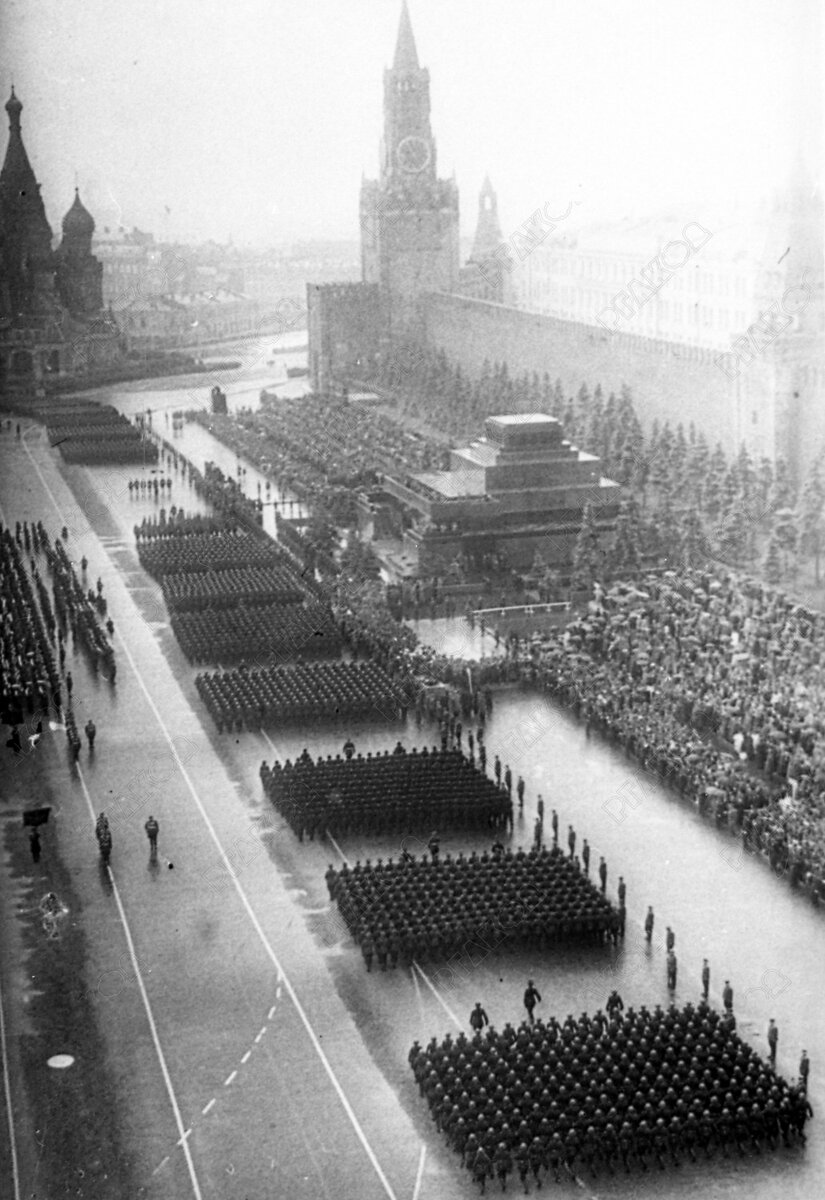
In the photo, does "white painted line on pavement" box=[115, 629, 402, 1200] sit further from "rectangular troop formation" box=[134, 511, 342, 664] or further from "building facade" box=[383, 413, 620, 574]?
"building facade" box=[383, 413, 620, 574]

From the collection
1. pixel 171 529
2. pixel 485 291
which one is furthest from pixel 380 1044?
pixel 485 291

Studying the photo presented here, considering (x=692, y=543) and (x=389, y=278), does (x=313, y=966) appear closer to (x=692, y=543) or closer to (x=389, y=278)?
(x=692, y=543)

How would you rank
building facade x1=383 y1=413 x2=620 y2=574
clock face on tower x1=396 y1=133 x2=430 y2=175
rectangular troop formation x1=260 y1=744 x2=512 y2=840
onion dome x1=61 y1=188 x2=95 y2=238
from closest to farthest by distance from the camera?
rectangular troop formation x1=260 y1=744 x2=512 y2=840 → building facade x1=383 y1=413 x2=620 y2=574 → clock face on tower x1=396 y1=133 x2=430 y2=175 → onion dome x1=61 y1=188 x2=95 y2=238

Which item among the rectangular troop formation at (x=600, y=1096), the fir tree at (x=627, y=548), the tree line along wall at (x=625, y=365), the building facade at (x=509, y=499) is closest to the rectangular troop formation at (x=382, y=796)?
the rectangular troop formation at (x=600, y=1096)

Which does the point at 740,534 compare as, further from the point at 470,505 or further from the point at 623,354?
the point at 623,354

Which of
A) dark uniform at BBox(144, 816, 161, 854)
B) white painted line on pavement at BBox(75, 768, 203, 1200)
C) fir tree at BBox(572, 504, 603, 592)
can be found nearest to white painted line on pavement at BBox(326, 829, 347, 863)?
dark uniform at BBox(144, 816, 161, 854)

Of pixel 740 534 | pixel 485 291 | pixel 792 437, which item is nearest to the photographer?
pixel 740 534

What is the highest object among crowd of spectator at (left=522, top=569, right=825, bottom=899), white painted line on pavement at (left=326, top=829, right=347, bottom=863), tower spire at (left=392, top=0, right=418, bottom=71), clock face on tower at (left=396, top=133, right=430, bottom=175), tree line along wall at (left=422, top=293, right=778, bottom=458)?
tower spire at (left=392, top=0, right=418, bottom=71)
